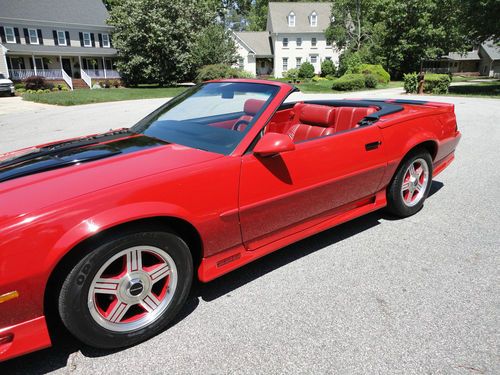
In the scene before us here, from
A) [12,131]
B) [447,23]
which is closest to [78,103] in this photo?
[12,131]

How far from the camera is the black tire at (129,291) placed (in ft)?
Result: 6.50

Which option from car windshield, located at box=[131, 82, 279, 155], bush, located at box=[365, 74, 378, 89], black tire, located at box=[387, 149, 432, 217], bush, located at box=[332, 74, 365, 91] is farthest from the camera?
bush, located at box=[365, 74, 378, 89]

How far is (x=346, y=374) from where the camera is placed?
2053mm

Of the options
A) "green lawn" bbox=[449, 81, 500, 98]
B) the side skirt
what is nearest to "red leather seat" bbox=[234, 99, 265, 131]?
the side skirt

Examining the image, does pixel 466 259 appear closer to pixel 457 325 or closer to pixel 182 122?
pixel 457 325

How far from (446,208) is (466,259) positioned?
48.3 inches

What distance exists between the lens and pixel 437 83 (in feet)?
70.2

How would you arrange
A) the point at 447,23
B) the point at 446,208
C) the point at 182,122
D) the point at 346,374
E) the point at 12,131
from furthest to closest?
the point at 447,23 → the point at 12,131 → the point at 446,208 → the point at 182,122 → the point at 346,374

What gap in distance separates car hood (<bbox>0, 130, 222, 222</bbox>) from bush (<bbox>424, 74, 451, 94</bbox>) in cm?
2204

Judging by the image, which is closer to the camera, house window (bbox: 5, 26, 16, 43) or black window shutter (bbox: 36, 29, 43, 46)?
house window (bbox: 5, 26, 16, 43)

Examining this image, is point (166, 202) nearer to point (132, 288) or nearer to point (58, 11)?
point (132, 288)

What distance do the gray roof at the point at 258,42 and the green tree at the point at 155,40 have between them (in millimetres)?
18454

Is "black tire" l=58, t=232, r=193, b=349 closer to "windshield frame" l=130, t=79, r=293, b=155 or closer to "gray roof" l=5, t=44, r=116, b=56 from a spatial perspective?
"windshield frame" l=130, t=79, r=293, b=155

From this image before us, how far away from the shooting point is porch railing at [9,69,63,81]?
113ft
